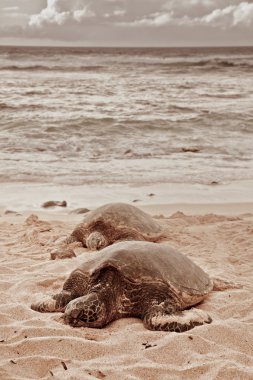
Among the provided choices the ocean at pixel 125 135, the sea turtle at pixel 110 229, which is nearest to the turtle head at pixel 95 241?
the sea turtle at pixel 110 229

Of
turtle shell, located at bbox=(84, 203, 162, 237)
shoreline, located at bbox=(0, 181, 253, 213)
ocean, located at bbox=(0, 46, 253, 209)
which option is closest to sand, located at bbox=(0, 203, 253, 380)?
turtle shell, located at bbox=(84, 203, 162, 237)

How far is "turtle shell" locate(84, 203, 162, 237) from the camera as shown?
5.00 metres

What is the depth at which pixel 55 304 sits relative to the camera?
10.9ft

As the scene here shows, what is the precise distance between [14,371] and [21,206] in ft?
14.0

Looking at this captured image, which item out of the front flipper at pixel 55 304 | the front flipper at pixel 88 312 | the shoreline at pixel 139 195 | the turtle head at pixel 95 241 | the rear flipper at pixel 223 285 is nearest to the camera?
the front flipper at pixel 88 312

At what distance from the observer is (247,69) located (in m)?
35.7

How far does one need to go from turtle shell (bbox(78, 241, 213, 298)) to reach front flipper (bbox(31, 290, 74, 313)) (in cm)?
21

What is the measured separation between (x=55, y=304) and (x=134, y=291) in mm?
547

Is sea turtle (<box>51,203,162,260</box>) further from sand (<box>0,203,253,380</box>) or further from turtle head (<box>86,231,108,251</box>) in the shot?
sand (<box>0,203,253,380</box>)

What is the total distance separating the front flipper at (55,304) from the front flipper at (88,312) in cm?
26

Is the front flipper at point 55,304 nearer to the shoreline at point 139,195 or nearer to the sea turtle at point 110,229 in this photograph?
the sea turtle at point 110,229

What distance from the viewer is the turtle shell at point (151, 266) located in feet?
10.5

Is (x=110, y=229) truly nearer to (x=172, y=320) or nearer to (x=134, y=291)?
(x=134, y=291)

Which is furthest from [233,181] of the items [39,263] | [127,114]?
[127,114]
